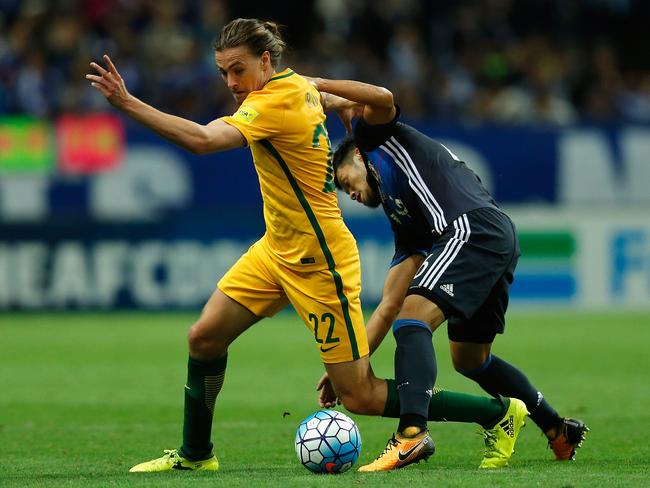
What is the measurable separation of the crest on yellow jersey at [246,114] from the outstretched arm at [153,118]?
0.29 meters

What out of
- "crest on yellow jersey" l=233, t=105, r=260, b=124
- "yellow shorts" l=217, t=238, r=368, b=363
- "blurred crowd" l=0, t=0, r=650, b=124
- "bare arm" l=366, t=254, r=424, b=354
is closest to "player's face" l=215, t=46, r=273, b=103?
"crest on yellow jersey" l=233, t=105, r=260, b=124

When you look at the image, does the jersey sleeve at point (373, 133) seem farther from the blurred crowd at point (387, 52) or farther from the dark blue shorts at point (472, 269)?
the blurred crowd at point (387, 52)

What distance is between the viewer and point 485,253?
20.6 ft

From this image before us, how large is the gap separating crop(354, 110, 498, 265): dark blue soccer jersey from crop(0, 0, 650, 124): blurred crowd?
10464 millimetres

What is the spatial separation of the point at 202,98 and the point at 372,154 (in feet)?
38.1

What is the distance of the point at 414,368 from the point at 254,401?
3.80m

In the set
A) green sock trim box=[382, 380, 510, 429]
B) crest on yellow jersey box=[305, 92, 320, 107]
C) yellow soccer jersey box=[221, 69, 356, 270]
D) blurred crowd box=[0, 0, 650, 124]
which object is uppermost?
blurred crowd box=[0, 0, 650, 124]

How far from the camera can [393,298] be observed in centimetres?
674

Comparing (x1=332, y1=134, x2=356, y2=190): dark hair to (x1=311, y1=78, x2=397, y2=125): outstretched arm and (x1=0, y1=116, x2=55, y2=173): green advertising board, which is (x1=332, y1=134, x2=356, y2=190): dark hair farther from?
(x1=0, y1=116, x2=55, y2=173): green advertising board

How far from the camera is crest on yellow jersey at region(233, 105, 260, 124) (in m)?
5.80

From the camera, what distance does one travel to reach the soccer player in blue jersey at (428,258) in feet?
20.1

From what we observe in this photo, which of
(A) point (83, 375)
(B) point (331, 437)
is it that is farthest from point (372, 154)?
(A) point (83, 375)

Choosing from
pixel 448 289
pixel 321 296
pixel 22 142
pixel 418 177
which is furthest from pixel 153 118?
pixel 22 142

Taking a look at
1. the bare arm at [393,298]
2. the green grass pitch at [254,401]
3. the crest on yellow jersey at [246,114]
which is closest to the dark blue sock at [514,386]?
the green grass pitch at [254,401]
